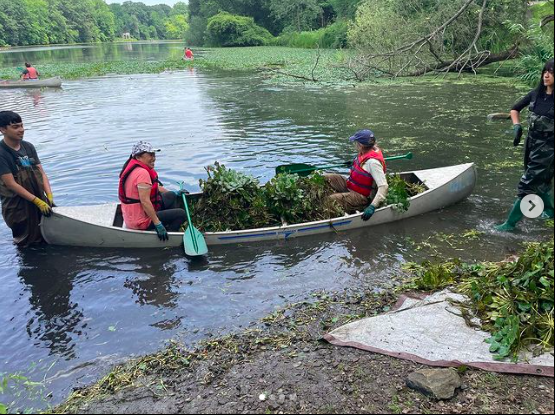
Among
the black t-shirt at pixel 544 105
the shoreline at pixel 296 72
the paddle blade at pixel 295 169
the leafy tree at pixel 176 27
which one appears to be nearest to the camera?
the black t-shirt at pixel 544 105

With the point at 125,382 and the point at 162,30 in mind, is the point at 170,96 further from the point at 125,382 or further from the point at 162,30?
the point at 162,30

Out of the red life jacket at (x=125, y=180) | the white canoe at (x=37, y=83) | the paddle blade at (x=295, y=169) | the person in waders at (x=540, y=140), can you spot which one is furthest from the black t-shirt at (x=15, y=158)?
the white canoe at (x=37, y=83)

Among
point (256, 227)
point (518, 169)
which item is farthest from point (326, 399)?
point (518, 169)

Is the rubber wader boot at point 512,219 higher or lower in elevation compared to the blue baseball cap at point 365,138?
lower

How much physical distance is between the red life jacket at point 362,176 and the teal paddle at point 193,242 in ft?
8.80

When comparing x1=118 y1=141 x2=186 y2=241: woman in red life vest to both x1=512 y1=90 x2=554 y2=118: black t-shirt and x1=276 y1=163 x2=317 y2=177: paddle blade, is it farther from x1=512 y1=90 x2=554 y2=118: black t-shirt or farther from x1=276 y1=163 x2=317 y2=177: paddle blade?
x1=512 y1=90 x2=554 y2=118: black t-shirt

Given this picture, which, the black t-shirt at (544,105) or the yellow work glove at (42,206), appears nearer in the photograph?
the black t-shirt at (544,105)

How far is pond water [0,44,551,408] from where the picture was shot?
16.4 ft

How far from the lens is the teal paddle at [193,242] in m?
6.41

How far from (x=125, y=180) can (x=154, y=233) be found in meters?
0.89

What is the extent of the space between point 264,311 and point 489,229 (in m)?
4.09

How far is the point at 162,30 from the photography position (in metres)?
179

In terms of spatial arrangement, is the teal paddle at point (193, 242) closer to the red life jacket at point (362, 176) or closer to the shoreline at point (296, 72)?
the red life jacket at point (362, 176)

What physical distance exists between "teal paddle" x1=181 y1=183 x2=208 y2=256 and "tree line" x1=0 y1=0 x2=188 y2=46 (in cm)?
8884
